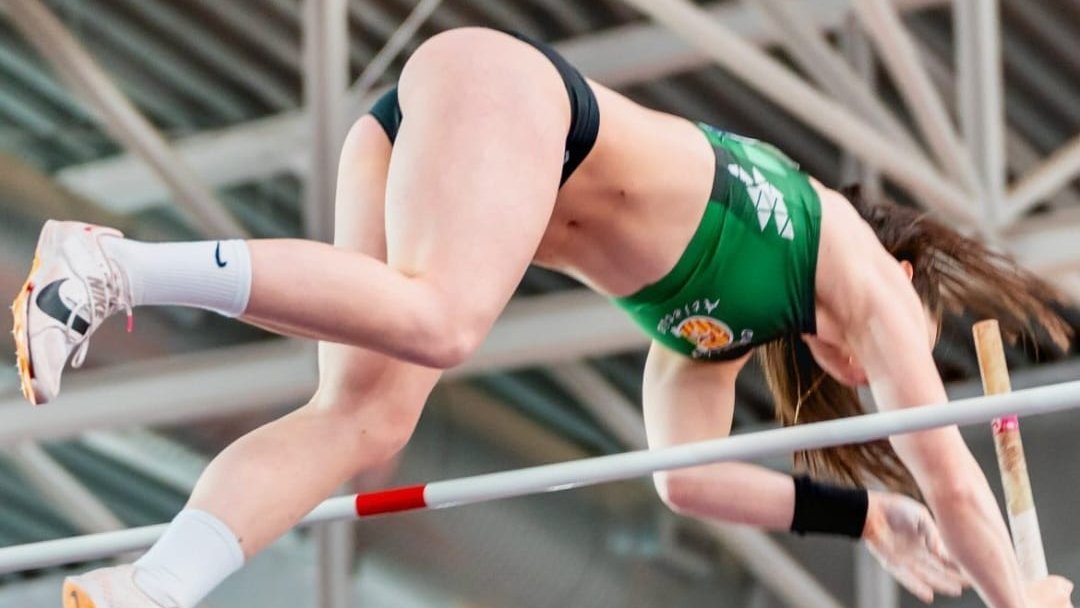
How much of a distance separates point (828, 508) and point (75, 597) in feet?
4.43

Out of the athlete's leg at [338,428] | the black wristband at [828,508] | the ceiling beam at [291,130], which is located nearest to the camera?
the athlete's leg at [338,428]

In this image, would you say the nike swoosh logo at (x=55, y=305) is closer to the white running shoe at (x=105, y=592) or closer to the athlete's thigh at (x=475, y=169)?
the white running shoe at (x=105, y=592)

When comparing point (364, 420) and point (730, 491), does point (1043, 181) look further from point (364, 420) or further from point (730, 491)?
point (364, 420)

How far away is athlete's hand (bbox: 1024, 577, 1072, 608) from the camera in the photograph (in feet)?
9.91

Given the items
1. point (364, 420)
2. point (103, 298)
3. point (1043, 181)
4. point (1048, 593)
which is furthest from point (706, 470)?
point (1043, 181)

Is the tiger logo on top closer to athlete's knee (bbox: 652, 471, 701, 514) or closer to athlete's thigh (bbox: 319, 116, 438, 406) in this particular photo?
athlete's knee (bbox: 652, 471, 701, 514)

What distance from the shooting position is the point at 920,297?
10.2ft

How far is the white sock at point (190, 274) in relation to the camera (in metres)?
2.24

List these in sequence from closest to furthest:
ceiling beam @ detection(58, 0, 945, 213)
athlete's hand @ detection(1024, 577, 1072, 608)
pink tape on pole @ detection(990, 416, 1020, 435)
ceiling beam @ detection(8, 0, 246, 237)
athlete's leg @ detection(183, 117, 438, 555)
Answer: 1. athlete's leg @ detection(183, 117, 438, 555)
2. athlete's hand @ detection(1024, 577, 1072, 608)
3. pink tape on pole @ detection(990, 416, 1020, 435)
4. ceiling beam @ detection(8, 0, 246, 237)
5. ceiling beam @ detection(58, 0, 945, 213)

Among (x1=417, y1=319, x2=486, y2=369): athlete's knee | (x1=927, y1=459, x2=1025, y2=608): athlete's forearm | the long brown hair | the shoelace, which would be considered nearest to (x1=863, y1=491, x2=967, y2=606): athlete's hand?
the long brown hair

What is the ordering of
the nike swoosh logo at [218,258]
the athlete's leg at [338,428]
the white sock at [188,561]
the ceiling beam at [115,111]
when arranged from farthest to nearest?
the ceiling beam at [115,111], the athlete's leg at [338,428], the white sock at [188,561], the nike swoosh logo at [218,258]

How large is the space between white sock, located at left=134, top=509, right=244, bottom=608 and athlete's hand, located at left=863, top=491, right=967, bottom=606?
1.17 m

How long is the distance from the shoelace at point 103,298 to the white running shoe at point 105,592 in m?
0.28

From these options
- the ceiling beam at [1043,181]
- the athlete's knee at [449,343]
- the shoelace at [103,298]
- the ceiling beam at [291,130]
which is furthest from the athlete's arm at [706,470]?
the ceiling beam at [291,130]
